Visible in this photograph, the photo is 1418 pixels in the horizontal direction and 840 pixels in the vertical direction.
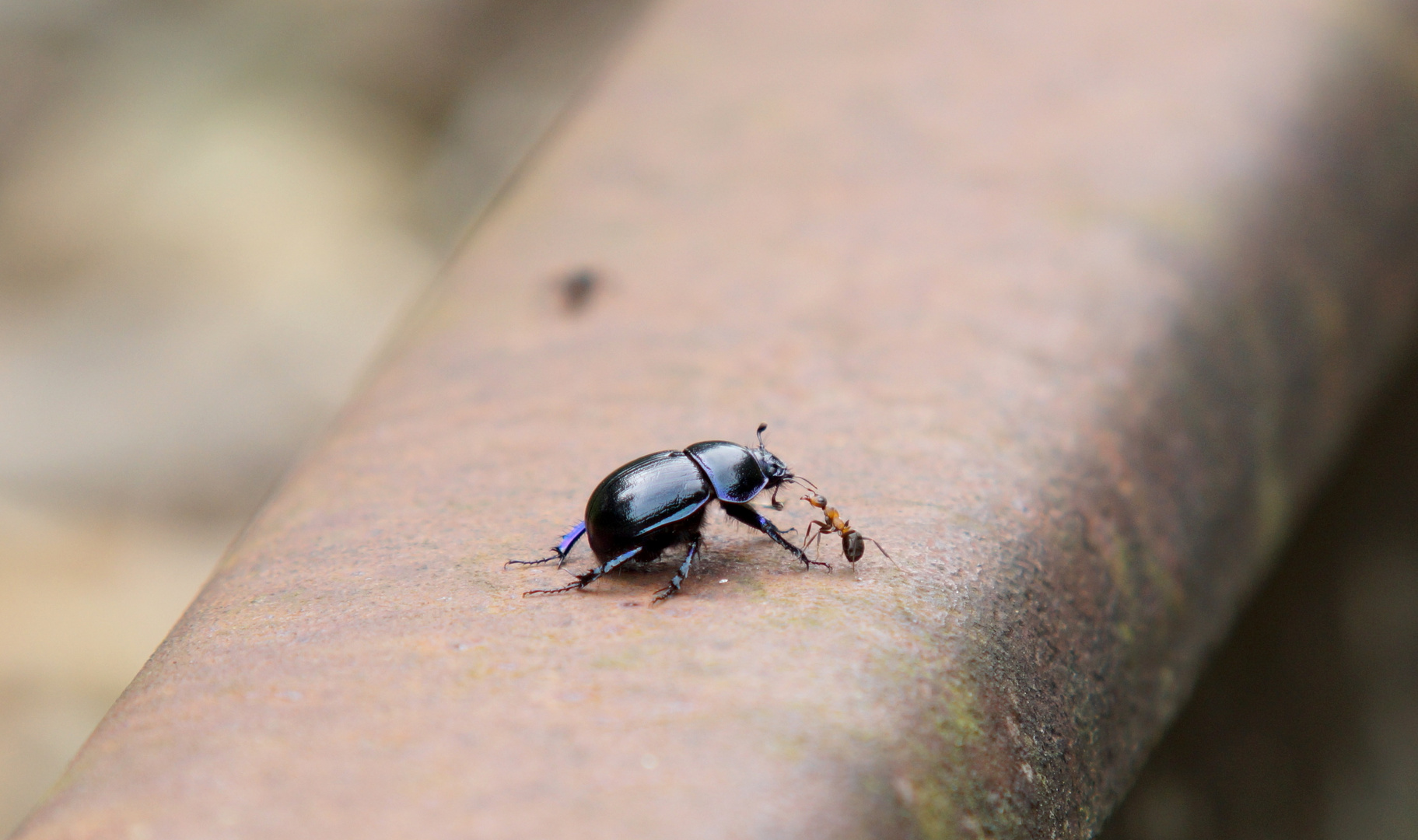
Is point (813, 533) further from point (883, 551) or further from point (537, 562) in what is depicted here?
point (537, 562)

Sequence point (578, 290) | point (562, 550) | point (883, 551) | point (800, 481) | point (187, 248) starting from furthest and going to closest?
1. point (187, 248)
2. point (578, 290)
3. point (800, 481)
4. point (562, 550)
5. point (883, 551)

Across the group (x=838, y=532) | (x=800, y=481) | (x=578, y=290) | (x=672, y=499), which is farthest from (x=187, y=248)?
(x=838, y=532)

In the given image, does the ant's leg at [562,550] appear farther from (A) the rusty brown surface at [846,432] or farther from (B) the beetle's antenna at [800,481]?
(B) the beetle's antenna at [800,481]

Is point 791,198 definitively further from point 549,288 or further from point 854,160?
point 549,288

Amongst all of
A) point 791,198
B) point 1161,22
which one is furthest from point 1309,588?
point 791,198

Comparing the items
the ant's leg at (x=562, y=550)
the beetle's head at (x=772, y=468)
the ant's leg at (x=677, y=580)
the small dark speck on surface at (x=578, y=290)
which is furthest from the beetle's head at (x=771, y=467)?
the small dark speck on surface at (x=578, y=290)

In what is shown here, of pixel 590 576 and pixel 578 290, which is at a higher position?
pixel 578 290
